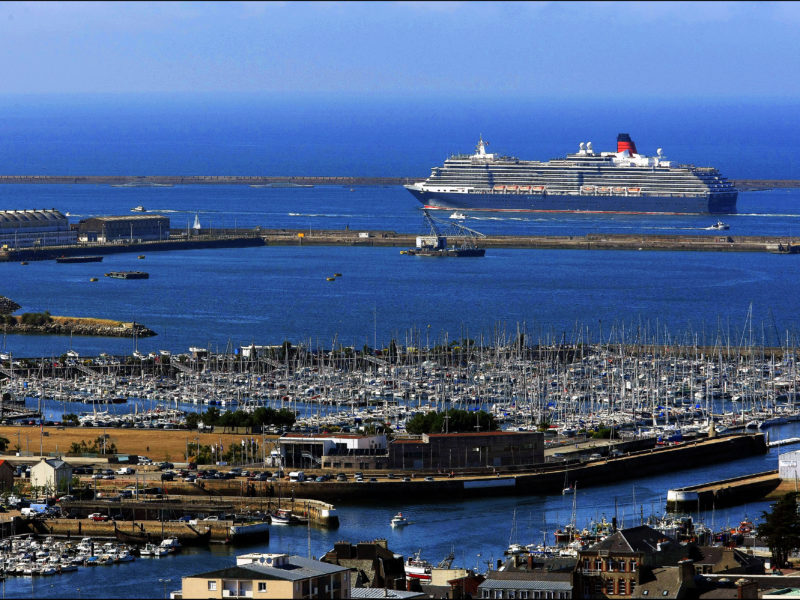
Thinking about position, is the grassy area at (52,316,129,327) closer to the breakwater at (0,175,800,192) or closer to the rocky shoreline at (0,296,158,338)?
the rocky shoreline at (0,296,158,338)

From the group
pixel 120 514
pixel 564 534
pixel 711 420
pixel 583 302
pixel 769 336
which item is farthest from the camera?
pixel 583 302

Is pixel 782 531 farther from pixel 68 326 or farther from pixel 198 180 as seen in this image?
pixel 198 180

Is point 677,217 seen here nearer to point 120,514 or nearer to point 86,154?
point 120,514

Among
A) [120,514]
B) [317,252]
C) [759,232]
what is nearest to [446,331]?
[120,514]

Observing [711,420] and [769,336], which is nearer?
[711,420]

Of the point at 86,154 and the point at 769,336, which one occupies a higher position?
the point at 86,154

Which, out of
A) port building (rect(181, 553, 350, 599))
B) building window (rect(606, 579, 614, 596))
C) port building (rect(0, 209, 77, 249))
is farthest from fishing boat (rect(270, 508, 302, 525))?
port building (rect(0, 209, 77, 249))

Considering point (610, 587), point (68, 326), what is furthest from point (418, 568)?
point (68, 326)
